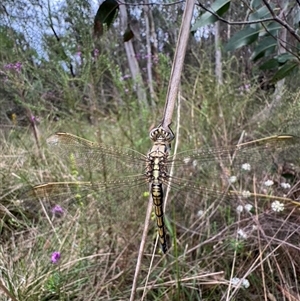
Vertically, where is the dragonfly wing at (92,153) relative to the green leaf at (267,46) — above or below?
below

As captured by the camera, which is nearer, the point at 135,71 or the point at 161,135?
the point at 161,135

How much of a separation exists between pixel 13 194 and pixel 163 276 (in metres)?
0.76

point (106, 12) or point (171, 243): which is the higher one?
point (106, 12)

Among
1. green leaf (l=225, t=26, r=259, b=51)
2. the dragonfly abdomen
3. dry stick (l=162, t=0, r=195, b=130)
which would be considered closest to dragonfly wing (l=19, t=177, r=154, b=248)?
the dragonfly abdomen

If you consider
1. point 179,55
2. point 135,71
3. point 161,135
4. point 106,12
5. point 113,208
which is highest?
point 135,71

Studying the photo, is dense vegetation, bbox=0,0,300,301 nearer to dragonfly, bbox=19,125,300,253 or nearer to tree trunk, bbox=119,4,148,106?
dragonfly, bbox=19,125,300,253

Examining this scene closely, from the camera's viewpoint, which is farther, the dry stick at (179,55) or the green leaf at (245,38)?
the green leaf at (245,38)

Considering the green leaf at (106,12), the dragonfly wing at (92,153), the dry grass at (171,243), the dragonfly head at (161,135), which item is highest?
the green leaf at (106,12)

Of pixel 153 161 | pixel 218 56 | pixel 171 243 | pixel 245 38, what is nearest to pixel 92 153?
pixel 153 161

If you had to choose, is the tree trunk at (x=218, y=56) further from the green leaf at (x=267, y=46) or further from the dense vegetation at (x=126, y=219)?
the green leaf at (x=267, y=46)

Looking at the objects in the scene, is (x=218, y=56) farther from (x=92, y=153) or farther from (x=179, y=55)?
(x=179, y=55)

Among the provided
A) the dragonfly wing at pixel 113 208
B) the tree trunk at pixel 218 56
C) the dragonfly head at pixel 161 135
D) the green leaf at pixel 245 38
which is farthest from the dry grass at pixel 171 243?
the tree trunk at pixel 218 56

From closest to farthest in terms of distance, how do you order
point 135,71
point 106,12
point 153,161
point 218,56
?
point 153,161 < point 106,12 < point 218,56 < point 135,71

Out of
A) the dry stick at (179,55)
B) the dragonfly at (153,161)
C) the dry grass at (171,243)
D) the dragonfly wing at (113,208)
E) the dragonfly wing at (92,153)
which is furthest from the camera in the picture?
the dragonfly wing at (113,208)
